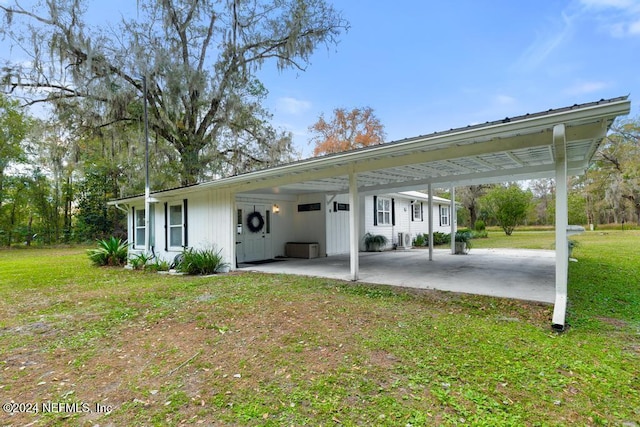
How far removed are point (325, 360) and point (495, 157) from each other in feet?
16.7

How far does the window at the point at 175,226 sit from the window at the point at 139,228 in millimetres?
1583

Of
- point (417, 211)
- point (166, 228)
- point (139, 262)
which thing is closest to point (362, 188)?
point (166, 228)

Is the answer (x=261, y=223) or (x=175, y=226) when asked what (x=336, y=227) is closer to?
(x=261, y=223)

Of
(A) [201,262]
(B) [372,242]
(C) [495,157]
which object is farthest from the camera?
(B) [372,242]

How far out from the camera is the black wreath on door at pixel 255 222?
10.5 metres

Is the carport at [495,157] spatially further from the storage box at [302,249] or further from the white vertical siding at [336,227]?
the storage box at [302,249]

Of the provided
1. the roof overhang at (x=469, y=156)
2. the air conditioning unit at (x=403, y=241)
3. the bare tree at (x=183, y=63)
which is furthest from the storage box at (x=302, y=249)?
the bare tree at (x=183, y=63)

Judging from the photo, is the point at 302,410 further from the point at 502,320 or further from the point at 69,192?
the point at 69,192

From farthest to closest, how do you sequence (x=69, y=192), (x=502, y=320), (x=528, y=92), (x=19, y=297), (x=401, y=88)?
(x=69, y=192) < (x=401, y=88) < (x=528, y=92) < (x=19, y=297) < (x=502, y=320)

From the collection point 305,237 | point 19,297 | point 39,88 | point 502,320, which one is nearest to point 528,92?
point 305,237

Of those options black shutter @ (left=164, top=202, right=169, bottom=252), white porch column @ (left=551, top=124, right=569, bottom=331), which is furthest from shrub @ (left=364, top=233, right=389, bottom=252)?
white porch column @ (left=551, top=124, right=569, bottom=331)

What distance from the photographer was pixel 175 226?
969 centimetres

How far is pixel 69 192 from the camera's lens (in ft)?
69.0

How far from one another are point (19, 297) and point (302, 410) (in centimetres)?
670
